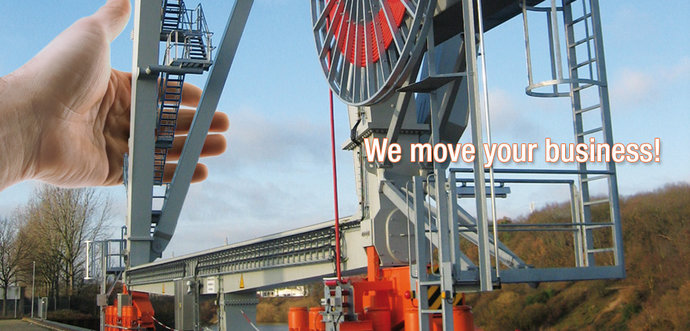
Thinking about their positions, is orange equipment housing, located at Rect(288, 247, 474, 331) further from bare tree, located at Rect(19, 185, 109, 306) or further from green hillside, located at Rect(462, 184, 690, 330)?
bare tree, located at Rect(19, 185, 109, 306)

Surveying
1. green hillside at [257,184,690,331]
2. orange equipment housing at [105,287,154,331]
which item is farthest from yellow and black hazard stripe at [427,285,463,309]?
green hillside at [257,184,690,331]

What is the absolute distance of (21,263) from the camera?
53375 mm

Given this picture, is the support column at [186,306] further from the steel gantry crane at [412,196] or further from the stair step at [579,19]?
the stair step at [579,19]

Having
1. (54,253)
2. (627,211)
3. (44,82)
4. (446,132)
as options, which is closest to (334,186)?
(446,132)

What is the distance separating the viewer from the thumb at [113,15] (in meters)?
6.97

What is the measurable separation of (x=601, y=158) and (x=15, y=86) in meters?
6.20

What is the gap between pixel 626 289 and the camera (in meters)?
28.2

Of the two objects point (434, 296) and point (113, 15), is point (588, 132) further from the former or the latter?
point (113, 15)

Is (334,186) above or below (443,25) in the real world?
below

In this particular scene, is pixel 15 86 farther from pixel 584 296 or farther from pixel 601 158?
pixel 584 296

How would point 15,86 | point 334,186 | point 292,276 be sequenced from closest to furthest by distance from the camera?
point 15,86 < point 334,186 < point 292,276

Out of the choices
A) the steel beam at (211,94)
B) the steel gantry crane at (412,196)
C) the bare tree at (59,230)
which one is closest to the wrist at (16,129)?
the steel gantry crane at (412,196)

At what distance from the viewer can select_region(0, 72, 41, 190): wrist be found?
5.25 metres

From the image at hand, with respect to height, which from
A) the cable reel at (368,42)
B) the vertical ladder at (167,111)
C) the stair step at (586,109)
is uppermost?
the vertical ladder at (167,111)
